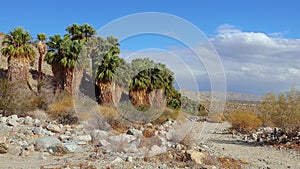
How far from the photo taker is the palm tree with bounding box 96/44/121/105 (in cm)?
3089

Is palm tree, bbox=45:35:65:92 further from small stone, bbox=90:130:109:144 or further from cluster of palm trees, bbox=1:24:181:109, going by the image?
small stone, bbox=90:130:109:144

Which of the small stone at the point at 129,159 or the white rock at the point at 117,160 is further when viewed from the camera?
the small stone at the point at 129,159

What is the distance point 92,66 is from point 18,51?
702cm

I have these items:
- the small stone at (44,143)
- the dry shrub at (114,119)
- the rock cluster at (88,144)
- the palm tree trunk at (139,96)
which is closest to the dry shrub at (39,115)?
the dry shrub at (114,119)

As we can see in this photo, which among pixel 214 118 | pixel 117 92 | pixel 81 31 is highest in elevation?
pixel 81 31

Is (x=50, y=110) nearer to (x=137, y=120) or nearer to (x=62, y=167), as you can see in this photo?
(x=137, y=120)

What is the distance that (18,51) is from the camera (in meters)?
32.2

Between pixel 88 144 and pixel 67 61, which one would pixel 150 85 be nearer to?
pixel 67 61

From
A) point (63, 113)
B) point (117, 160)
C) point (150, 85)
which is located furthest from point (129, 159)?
point (150, 85)

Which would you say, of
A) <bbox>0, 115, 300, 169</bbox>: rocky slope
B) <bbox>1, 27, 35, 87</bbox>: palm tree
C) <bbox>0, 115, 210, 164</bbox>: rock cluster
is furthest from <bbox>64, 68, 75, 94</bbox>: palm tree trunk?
<bbox>0, 115, 300, 169</bbox>: rocky slope

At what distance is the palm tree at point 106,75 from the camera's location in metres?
30.9

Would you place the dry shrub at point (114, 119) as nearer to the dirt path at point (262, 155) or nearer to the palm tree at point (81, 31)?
the dirt path at point (262, 155)

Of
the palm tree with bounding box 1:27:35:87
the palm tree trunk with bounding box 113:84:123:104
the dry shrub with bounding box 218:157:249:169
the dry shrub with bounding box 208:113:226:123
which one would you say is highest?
the palm tree with bounding box 1:27:35:87

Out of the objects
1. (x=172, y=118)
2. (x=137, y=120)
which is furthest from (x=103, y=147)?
(x=172, y=118)
